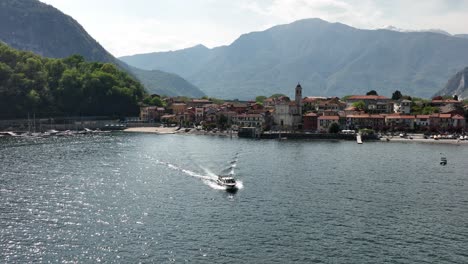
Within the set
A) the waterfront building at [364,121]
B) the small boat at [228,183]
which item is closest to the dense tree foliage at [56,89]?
the waterfront building at [364,121]

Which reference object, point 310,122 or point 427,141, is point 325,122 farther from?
point 427,141

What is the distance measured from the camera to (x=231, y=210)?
38750 millimetres

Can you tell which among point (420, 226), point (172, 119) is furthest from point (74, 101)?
point (420, 226)

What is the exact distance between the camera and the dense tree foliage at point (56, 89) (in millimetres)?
121500

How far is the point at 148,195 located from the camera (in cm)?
4422

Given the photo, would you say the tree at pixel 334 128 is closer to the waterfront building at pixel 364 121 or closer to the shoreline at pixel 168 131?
the waterfront building at pixel 364 121

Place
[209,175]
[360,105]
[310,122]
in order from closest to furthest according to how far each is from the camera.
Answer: [209,175] → [310,122] → [360,105]

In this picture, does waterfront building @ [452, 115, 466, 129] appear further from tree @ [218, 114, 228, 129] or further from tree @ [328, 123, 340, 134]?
tree @ [218, 114, 228, 129]

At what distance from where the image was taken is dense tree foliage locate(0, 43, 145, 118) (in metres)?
122

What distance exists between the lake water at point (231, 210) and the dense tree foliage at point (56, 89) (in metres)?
57.2

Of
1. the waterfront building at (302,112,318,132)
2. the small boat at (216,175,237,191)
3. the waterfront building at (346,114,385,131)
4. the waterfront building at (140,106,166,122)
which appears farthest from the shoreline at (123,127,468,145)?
the small boat at (216,175,237,191)

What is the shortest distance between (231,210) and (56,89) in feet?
354

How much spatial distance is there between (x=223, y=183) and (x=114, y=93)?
335 ft

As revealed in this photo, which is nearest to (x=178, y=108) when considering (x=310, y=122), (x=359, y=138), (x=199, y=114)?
(x=199, y=114)
